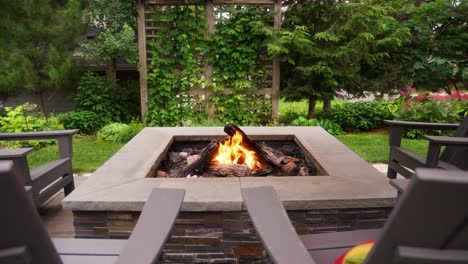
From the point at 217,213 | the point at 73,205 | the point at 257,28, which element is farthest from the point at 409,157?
the point at 257,28

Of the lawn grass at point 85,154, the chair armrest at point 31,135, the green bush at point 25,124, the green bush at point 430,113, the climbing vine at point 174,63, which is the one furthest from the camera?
the climbing vine at point 174,63

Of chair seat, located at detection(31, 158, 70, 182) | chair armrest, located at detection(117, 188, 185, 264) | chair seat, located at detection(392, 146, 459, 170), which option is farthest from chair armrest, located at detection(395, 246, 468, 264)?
chair seat, located at detection(31, 158, 70, 182)

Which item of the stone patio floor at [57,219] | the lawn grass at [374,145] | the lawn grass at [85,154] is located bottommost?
the stone patio floor at [57,219]

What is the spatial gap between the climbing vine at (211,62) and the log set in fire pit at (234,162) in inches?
138

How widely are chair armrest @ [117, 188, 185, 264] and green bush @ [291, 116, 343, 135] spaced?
5.19 meters

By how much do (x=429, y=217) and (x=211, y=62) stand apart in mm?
6157

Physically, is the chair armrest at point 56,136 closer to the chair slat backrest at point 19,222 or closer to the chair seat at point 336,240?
the chair slat backrest at point 19,222

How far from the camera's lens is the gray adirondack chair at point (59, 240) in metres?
0.92

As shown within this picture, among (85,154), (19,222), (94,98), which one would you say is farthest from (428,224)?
(94,98)

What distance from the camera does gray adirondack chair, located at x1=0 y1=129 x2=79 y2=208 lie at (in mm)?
2318

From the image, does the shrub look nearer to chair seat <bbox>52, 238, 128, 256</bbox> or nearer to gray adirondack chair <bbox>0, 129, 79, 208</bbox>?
gray adirondack chair <bbox>0, 129, 79, 208</bbox>

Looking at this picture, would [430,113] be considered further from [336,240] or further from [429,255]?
[429,255]

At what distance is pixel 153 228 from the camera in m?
1.37

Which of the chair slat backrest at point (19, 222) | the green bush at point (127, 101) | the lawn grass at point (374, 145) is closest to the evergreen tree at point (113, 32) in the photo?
the green bush at point (127, 101)
